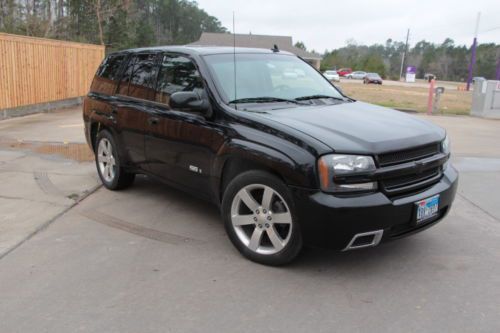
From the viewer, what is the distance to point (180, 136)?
4754mm

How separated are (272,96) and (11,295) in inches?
110

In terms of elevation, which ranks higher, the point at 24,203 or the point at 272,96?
the point at 272,96

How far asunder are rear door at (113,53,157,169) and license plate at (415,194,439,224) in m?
2.98

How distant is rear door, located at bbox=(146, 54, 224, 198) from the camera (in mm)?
4484

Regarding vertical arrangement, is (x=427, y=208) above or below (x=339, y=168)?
below

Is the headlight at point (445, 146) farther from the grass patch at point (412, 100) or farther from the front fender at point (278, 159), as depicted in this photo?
the grass patch at point (412, 100)

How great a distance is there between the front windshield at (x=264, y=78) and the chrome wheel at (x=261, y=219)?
959mm

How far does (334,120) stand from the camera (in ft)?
13.3

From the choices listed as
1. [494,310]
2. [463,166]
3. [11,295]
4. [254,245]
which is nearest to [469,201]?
[463,166]

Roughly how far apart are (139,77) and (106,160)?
4.31ft

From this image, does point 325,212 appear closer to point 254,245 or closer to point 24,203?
point 254,245

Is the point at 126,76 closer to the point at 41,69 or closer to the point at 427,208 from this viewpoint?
the point at 427,208

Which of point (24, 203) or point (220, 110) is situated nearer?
point (220, 110)

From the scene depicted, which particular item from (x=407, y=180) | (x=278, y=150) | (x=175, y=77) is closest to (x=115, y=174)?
(x=175, y=77)
